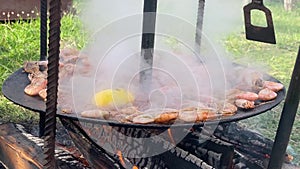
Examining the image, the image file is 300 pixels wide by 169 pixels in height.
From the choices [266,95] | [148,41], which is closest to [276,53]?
[266,95]

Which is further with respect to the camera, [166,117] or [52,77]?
[166,117]

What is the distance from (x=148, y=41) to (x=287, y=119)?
65cm

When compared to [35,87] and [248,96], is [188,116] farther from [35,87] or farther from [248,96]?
[35,87]

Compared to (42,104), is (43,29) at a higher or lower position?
higher

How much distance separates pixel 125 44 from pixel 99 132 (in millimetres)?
442

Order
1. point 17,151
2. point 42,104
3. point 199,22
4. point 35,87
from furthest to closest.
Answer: point 199,22 < point 17,151 < point 35,87 < point 42,104

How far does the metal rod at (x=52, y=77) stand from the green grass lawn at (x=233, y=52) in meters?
1.86

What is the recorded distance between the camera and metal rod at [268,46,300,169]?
137 centimetres

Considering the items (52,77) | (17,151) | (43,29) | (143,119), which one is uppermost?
(43,29)

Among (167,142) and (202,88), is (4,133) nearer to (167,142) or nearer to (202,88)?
(167,142)

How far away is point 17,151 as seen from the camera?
1.96 metres

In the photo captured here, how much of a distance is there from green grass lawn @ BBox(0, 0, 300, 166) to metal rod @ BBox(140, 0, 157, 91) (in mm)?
1409

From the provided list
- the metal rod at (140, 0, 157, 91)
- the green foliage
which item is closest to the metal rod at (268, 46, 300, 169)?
the metal rod at (140, 0, 157, 91)

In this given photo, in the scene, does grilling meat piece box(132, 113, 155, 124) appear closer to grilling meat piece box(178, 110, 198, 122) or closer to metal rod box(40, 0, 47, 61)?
grilling meat piece box(178, 110, 198, 122)
